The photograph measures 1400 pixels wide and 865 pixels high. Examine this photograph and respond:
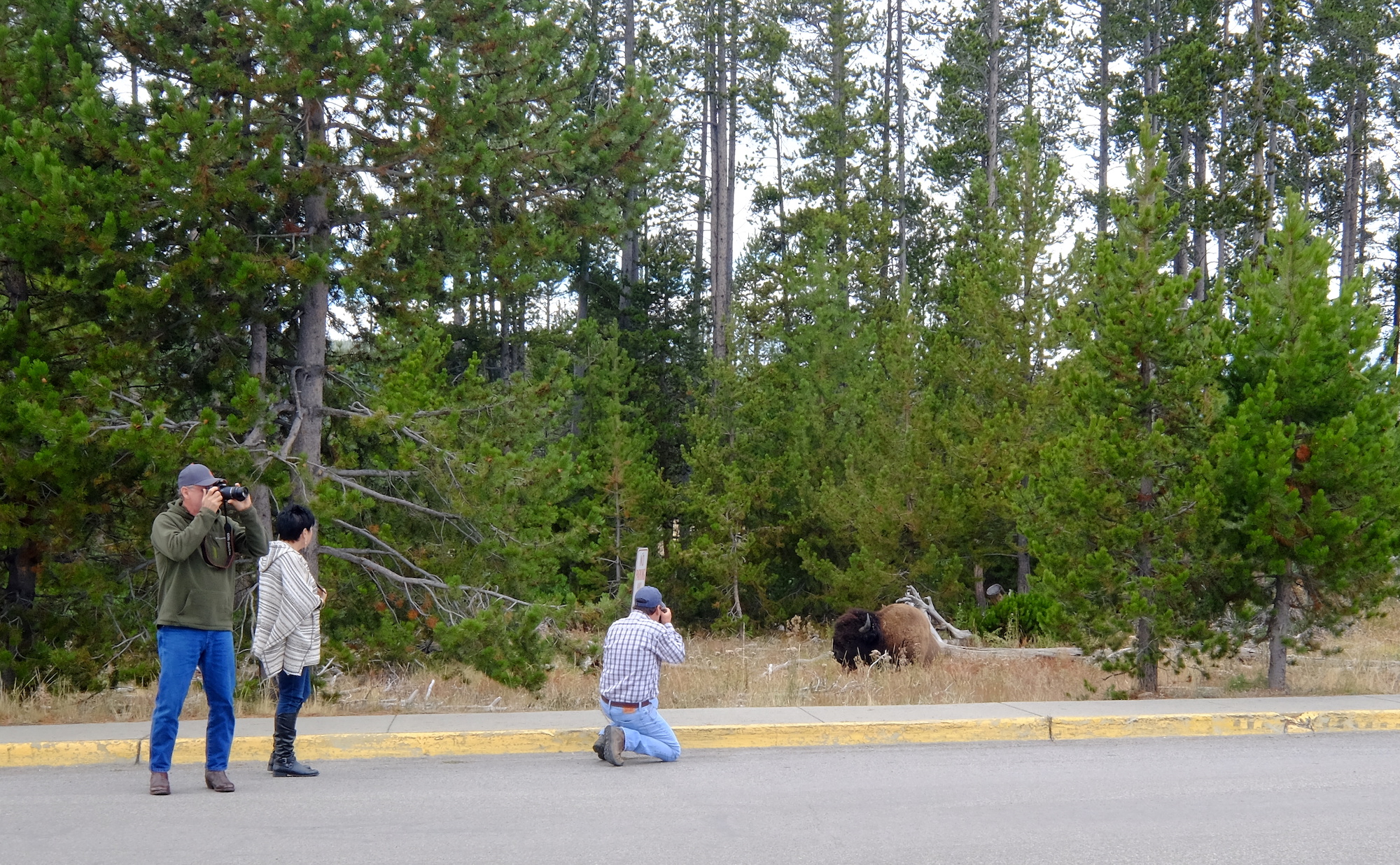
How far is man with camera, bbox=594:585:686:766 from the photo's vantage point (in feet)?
25.7

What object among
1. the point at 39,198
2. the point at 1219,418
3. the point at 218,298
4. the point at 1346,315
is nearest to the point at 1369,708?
the point at 1219,418

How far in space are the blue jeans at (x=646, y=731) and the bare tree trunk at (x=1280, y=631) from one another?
6.51m

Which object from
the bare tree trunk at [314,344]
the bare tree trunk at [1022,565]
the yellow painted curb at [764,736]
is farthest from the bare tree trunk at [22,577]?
the bare tree trunk at [1022,565]

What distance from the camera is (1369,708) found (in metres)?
9.47

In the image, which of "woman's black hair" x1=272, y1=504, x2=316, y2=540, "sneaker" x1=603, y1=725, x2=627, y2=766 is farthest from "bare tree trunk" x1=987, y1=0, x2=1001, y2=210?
"woman's black hair" x1=272, y1=504, x2=316, y2=540

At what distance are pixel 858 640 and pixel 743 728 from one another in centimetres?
721

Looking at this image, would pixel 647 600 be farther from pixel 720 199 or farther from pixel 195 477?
pixel 720 199

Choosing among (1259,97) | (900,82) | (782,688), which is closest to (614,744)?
(782,688)

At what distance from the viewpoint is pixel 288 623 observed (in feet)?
23.4

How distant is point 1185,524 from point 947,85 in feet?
84.5

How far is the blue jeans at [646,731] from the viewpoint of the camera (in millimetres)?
7914

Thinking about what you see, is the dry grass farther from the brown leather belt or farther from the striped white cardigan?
the striped white cardigan

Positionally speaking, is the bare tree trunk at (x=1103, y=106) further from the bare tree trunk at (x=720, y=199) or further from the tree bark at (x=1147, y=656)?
the tree bark at (x=1147, y=656)

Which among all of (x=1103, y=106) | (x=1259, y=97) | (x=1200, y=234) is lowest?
(x=1200, y=234)
